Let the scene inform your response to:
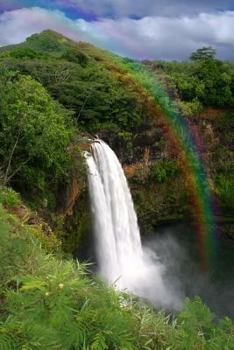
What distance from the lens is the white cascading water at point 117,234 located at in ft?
55.9

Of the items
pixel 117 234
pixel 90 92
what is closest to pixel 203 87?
pixel 90 92

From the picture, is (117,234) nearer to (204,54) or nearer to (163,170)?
(163,170)

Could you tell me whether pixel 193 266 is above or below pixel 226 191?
below

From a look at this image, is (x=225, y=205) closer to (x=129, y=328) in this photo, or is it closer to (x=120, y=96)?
(x=120, y=96)

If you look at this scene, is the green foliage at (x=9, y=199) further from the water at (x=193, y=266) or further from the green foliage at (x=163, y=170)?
the green foliage at (x=163, y=170)

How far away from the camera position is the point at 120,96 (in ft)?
69.2

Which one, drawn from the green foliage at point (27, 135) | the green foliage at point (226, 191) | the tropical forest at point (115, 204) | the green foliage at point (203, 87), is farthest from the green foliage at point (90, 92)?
the green foliage at point (226, 191)

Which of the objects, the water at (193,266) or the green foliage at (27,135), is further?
the water at (193,266)

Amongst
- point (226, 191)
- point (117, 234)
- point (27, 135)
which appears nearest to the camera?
point (27, 135)

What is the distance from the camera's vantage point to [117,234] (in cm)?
1872

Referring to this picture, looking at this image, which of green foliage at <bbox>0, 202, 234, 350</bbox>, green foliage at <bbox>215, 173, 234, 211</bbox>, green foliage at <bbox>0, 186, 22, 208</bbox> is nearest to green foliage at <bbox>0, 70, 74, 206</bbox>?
green foliage at <bbox>0, 186, 22, 208</bbox>

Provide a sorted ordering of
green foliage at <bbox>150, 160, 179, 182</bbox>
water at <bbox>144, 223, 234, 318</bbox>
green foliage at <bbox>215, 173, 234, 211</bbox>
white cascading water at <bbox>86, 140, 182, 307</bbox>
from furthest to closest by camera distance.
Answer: green foliage at <bbox>215, 173, 234, 211</bbox> < green foliage at <bbox>150, 160, 179, 182</bbox> < white cascading water at <bbox>86, 140, 182, 307</bbox> < water at <bbox>144, 223, 234, 318</bbox>

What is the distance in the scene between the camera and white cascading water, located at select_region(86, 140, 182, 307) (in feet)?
55.9

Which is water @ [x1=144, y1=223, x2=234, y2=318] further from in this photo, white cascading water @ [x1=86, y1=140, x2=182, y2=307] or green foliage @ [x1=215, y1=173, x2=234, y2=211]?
green foliage @ [x1=215, y1=173, x2=234, y2=211]
